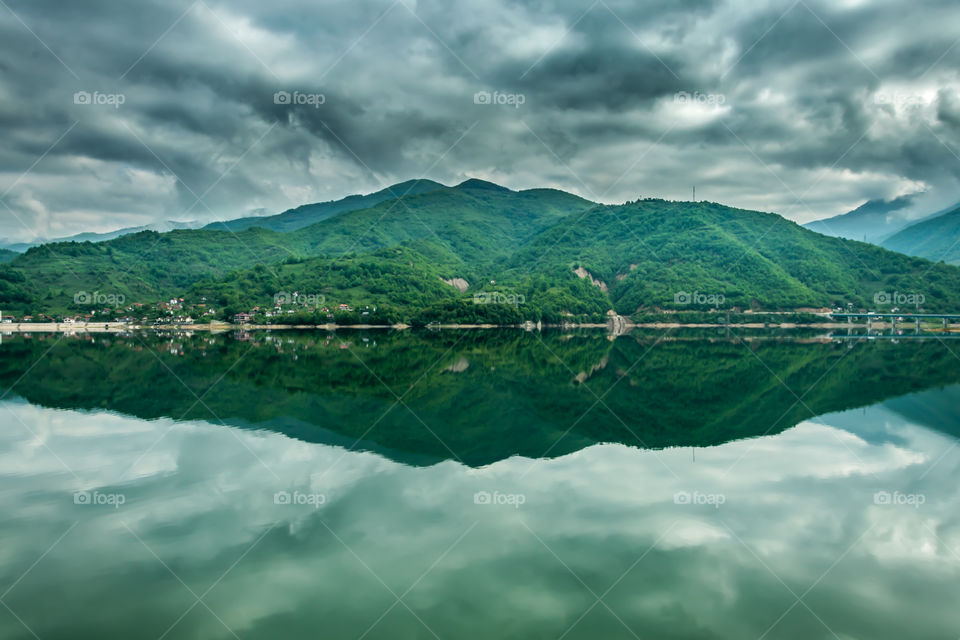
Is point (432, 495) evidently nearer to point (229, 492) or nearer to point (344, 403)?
point (229, 492)

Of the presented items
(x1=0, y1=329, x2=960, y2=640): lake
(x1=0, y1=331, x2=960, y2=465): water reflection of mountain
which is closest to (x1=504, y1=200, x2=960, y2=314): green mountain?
(x1=0, y1=331, x2=960, y2=465): water reflection of mountain

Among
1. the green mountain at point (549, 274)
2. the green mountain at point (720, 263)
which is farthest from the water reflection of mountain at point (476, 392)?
the green mountain at point (720, 263)

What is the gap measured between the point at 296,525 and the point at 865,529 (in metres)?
11.5

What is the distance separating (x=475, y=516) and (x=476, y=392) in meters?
15.1

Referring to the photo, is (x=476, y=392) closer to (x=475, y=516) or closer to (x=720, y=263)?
(x=475, y=516)

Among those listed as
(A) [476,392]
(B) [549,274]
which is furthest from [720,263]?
(A) [476,392]

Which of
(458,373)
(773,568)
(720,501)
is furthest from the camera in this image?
(458,373)

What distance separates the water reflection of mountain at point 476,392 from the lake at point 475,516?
240 millimetres

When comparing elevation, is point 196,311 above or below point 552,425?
above

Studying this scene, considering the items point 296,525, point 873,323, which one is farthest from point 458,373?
point 873,323

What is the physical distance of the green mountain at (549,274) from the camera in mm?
110188

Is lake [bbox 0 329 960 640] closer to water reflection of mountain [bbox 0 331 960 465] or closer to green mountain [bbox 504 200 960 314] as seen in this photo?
water reflection of mountain [bbox 0 331 960 465]

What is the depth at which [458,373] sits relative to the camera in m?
33.3

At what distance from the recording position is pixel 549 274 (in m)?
136
